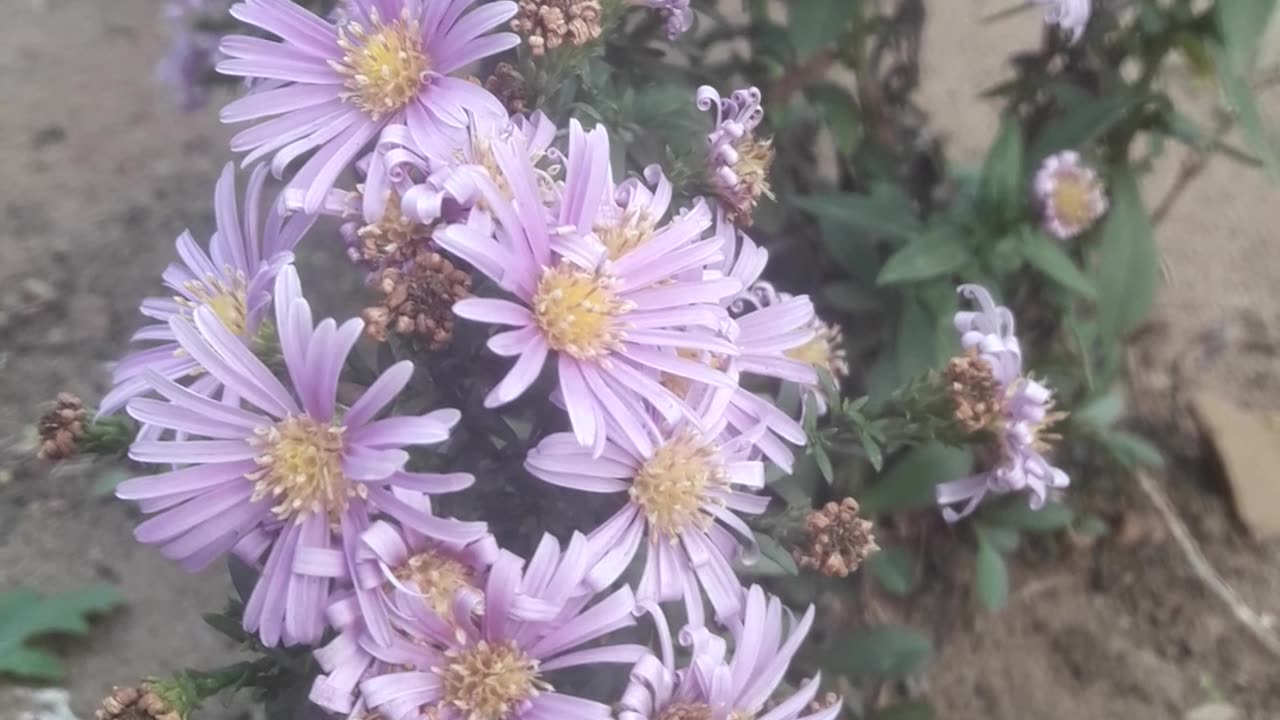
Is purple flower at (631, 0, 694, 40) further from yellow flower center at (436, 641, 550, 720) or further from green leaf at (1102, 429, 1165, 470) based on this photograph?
green leaf at (1102, 429, 1165, 470)

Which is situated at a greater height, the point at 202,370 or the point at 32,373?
the point at 202,370

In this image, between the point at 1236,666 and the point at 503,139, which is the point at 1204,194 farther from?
the point at 503,139

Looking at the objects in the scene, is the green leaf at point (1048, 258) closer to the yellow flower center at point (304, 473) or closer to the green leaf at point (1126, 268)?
the green leaf at point (1126, 268)

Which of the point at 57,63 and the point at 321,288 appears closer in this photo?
the point at 321,288

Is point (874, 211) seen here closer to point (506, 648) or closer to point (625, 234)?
point (625, 234)

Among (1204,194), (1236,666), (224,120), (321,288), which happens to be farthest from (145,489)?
(1204,194)

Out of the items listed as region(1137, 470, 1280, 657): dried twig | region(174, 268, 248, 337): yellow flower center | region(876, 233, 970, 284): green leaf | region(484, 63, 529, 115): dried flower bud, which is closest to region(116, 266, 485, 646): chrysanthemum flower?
region(174, 268, 248, 337): yellow flower center

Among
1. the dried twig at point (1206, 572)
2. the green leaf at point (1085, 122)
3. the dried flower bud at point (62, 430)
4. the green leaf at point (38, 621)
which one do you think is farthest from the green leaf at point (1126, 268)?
the green leaf at point (38, 621)
